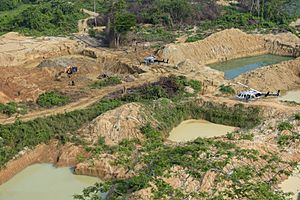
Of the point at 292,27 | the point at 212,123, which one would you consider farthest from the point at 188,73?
the point at 292,27

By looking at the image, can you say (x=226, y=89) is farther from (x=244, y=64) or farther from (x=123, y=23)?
(x=123, y=23)

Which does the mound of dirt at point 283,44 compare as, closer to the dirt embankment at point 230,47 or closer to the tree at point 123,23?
the dirt embankment at point 230,47

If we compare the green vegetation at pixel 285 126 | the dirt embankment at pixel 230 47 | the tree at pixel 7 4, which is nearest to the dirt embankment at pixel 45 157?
the green vegetation at pixel 285 126

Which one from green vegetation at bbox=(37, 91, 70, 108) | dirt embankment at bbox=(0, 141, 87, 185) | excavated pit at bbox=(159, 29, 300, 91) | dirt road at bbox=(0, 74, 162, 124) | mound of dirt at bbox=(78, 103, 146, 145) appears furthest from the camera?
excavated pit at bbox=(159, 29, 300, 91)

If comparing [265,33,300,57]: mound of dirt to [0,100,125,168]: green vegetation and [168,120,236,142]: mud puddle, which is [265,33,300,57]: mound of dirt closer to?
[168,120,236,142]: mud puddle

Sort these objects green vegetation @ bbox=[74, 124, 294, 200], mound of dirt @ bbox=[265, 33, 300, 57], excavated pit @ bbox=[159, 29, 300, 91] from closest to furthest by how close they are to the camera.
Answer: green vegetation @ bbox=[74, 124, 294, 200] < excavated pit @ bbox=[159, 29, 300, 91] < mound of dirt @ bbox=[265, 33, 300, 57]

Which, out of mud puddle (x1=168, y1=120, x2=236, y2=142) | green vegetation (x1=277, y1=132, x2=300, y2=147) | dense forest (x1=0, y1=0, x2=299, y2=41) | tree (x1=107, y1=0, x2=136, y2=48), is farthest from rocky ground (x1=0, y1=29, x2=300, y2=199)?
dense forest (x1=0, y1=0, x2=299, y2=41)
